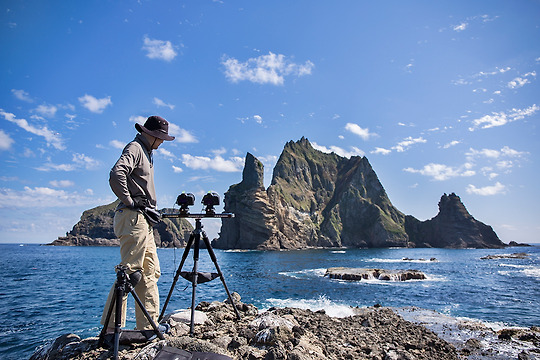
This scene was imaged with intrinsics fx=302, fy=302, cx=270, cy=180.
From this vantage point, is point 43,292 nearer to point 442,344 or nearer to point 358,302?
point 358,302

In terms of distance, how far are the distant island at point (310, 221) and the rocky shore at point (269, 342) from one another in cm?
9723

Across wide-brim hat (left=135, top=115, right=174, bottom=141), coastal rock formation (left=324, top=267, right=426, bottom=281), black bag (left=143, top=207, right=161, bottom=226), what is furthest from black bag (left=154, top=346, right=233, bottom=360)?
coastal rock formation (left=324, top=267, right=426, bottom=281)

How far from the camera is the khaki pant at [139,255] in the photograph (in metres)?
3.75

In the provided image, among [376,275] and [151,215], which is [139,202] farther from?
[376,275]

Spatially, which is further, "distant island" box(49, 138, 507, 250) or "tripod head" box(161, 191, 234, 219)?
"distant island" box(49, 138, 507, 250)

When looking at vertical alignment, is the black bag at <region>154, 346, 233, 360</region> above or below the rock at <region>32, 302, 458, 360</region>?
above

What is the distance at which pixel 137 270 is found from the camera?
3795 millimetres

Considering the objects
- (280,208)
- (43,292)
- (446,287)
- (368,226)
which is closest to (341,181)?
(368,226)

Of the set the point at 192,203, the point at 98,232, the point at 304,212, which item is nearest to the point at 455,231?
the point at 304,212

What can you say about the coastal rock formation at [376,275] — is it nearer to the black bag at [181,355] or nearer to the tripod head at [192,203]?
the tripod head at [192,203]

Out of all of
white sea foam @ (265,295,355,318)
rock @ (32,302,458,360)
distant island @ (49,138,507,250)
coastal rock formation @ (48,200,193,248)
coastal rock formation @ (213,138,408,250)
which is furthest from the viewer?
coastal rock formation @ (48,200,193,248)

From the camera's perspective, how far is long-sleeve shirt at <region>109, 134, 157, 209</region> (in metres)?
3.58

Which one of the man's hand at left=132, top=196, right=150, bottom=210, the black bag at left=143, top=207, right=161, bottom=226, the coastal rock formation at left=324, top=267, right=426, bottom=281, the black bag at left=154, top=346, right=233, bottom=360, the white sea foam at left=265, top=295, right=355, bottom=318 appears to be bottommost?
the coastal rock formation at left=324, top=267, right=426, bottom=281

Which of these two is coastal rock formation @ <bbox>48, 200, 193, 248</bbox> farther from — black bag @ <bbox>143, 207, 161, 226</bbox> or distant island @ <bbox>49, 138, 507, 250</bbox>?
black bag @ <bbox>143, 207, 161, 226</bbox>
